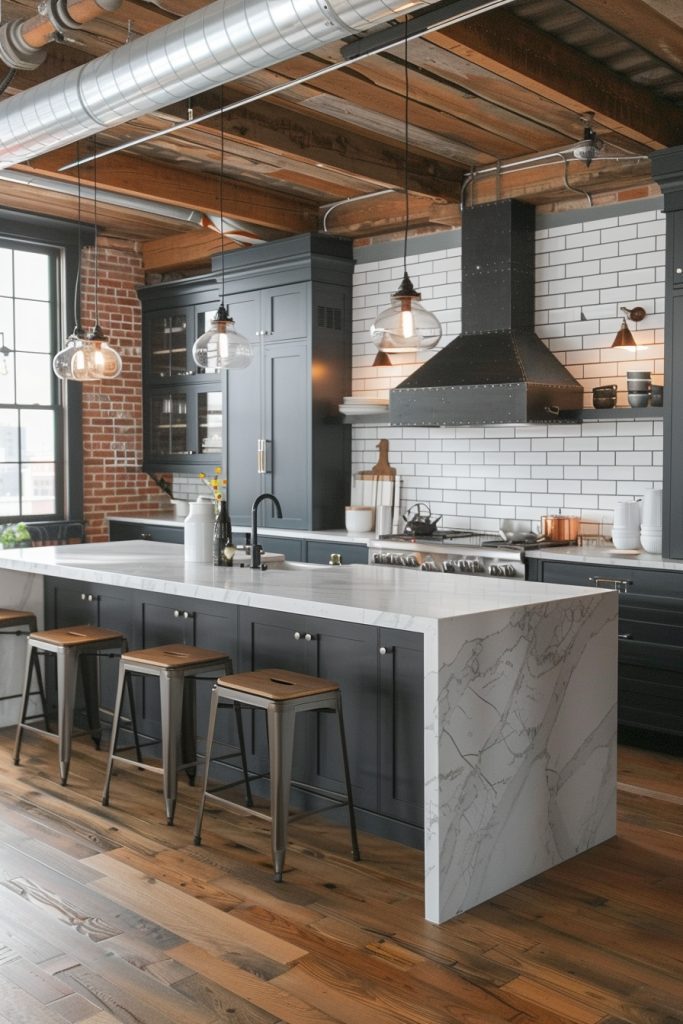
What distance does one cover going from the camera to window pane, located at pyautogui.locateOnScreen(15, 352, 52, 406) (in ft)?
25.9

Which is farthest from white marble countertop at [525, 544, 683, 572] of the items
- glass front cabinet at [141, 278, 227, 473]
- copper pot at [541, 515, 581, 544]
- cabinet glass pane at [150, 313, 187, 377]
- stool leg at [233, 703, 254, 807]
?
cabinet glass pane at [150, 313, 187, 377]

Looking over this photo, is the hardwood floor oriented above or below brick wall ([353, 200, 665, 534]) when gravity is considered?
below

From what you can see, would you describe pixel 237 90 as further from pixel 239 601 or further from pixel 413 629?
pixel 413 629

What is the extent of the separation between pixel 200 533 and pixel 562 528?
7.64 ft

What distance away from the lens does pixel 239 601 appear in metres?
4.07

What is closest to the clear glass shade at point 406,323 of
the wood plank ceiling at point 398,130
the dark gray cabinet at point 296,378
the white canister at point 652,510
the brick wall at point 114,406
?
the wood plank ceiling at point 398,130

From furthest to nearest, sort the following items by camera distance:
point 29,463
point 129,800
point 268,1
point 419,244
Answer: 1. point 29,463
2. point 419,244
3. point 129,800
4. point 268,1

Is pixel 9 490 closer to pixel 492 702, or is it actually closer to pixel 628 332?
pixel 628 332

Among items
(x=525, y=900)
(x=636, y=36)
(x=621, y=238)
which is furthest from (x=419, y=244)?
(x=525, y=900)

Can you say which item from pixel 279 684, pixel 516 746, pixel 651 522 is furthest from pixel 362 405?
pixel 516 746

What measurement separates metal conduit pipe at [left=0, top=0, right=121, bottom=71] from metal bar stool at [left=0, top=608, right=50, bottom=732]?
2685mm

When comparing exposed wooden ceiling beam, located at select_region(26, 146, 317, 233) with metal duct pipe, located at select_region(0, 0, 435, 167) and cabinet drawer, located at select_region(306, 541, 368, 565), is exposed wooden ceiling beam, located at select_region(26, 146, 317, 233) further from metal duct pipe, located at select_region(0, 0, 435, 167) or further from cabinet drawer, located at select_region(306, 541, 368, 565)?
cabinet drawer, located at select_region(306, 541, 368, 565)

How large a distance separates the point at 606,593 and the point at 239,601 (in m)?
1.45

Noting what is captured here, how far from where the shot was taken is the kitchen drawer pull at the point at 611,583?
527cm
